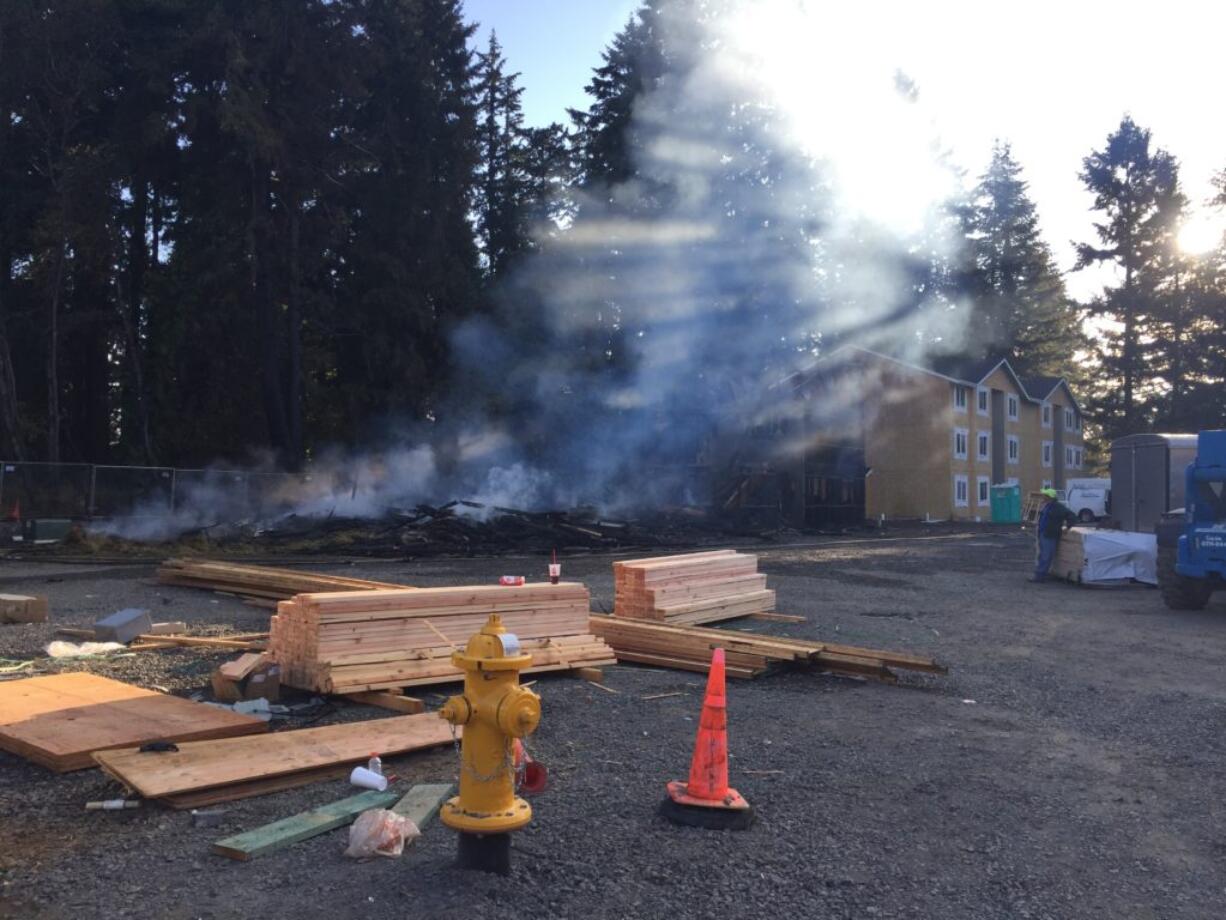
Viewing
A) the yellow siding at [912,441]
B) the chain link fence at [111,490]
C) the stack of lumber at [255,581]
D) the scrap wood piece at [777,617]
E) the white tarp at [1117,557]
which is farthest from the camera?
the yellow siding at [912,441]

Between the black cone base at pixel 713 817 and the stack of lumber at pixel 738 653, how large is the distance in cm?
333

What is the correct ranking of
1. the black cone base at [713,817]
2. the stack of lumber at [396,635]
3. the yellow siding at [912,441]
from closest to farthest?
the black cone base at [713,817], the stack of lumber at [396,635], the yellow siding at [912,441]

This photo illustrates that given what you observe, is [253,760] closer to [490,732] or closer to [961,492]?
[490,732]

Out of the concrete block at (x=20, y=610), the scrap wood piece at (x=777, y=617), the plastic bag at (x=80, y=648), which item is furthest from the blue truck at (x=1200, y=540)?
the concrete block at (x=20, y=610)

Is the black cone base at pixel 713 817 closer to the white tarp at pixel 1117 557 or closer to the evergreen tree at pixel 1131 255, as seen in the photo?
the white tarp at pixel 1117 557

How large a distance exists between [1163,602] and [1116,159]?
44.2 meters

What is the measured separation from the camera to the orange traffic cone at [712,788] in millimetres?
4688

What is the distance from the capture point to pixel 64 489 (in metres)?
22.7

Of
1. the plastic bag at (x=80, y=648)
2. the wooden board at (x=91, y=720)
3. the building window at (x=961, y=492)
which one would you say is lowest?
the plastic bag at (x=80, y=648)

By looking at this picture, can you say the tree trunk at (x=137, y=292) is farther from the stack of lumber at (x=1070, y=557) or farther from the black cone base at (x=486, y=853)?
the black cone base at (x=486, y=853)

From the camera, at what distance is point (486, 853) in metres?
3.99

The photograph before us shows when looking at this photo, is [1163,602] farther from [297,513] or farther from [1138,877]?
[297,513]

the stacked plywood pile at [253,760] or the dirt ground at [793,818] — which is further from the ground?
the stacked plywood pile at [253,760]

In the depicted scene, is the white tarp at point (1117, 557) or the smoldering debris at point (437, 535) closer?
the white tarp at point (1117, 557)
